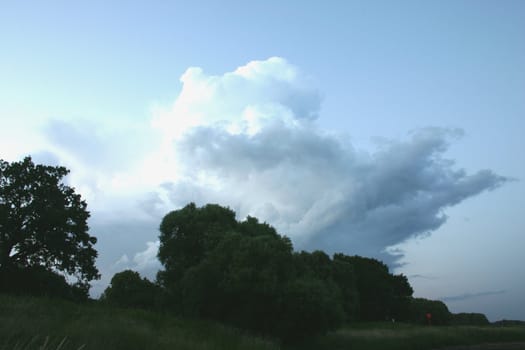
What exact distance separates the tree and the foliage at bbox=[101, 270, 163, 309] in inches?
1234

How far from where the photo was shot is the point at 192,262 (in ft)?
161

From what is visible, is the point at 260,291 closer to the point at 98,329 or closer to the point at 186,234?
the point at 186,234

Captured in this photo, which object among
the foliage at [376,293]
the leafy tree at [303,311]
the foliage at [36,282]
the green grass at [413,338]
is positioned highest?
the foliage at [376,293]

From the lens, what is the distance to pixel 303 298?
115 ft

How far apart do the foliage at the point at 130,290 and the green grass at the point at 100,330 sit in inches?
2307

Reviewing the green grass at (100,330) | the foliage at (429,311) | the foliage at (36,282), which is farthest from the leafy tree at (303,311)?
the foliage at (429,311)

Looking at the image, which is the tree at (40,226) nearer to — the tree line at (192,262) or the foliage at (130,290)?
the tree line at (192,262)

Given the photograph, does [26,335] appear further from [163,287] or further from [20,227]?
[163,287]

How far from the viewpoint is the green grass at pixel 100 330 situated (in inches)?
464

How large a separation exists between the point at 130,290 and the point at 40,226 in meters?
38.4

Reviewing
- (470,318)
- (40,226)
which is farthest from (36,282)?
(470,318)

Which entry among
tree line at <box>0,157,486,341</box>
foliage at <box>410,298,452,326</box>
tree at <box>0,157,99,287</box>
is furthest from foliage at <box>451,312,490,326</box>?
tree at <box>0,157,99,287</box>

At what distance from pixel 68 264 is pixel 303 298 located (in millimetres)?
24656

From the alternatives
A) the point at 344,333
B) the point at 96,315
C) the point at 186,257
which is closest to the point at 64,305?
the point at 96,315
